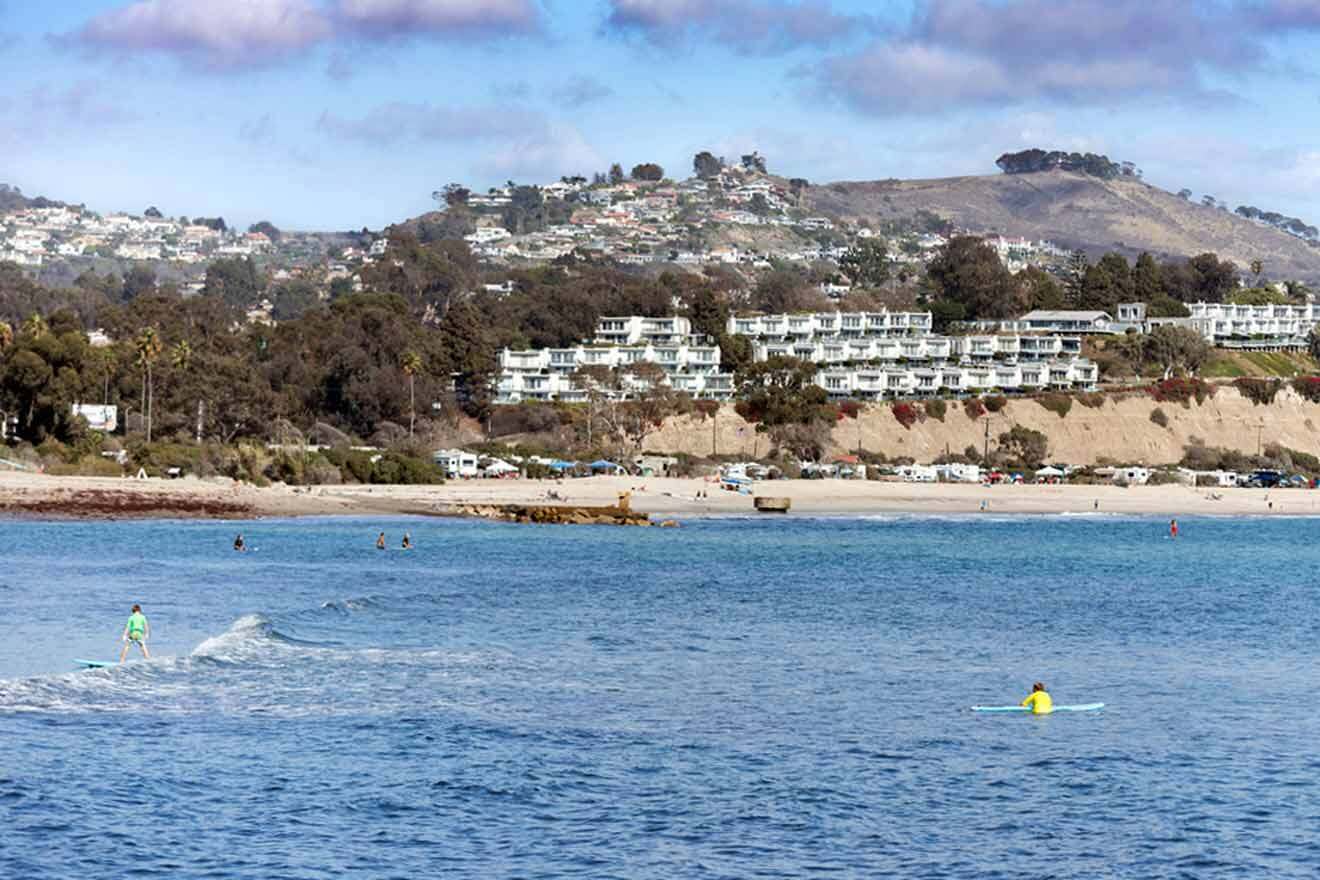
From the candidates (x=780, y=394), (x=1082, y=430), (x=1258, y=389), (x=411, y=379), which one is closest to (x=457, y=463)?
(x=411, y=379)

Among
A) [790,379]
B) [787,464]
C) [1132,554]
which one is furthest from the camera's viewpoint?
[790,379]

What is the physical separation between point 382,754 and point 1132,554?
56.1 m

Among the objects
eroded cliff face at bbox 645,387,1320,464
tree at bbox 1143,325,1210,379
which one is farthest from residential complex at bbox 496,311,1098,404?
eroded cliff face at bbox 645,387,1320,464

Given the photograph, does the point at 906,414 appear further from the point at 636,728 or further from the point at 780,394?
the point at 636,728

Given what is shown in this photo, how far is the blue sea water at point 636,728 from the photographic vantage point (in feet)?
75.4

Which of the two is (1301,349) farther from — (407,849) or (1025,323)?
(407,849)

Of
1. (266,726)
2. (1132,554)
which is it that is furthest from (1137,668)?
(1132,554)

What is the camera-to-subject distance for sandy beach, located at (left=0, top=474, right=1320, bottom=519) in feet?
268

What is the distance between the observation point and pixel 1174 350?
164 metres

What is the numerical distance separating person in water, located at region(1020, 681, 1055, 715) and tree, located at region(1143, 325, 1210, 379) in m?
137

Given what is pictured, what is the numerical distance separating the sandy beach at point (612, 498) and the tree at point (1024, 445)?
15.6 metres

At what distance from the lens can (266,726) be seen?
2994cm

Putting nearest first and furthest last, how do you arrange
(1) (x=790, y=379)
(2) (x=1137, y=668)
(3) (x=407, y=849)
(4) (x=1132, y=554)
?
(3) (x=407, y=849) < (2) (x=1137, y=668) < (4) (x=1132, y=554) < (1) (x=790, y=379)

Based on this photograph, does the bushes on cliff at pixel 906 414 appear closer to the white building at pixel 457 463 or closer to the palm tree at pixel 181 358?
the white building at pixel 457 463
